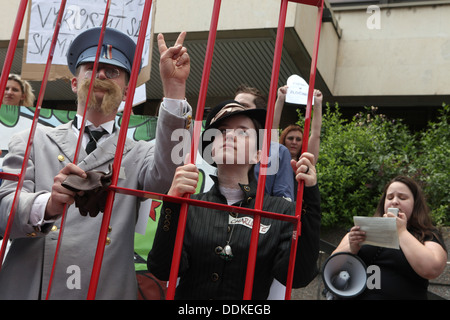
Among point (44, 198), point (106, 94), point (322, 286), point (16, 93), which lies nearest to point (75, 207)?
point (44, 198)

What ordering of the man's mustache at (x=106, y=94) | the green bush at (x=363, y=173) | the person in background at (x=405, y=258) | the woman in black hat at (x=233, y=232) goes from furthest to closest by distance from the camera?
the green bush at (x=363, y=173), the person in background at (x=405, y=258), the man's mustache at (x=106, y=94), the woman in black hat at (x=233, y=232)

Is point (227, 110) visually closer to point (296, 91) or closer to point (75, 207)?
point (75, 207)

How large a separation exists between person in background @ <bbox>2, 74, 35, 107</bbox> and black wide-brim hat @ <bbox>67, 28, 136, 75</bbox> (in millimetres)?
2040

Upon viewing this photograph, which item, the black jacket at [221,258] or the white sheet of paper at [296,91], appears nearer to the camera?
the black jacket at [221,258]

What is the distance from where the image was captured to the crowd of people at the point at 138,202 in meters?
1.66

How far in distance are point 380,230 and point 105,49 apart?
1424 millimetres

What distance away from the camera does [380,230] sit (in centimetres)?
247

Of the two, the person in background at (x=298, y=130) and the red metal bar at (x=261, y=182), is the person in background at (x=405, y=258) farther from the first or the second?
the red metal bar at (x=261, y=182)

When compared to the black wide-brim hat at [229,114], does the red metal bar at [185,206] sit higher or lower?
lower

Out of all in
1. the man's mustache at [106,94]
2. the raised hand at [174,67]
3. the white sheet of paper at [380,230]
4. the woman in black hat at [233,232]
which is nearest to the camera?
Answer: the raised hand at [174,67]

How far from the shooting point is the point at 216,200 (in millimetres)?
2199

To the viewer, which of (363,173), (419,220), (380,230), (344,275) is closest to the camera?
(380,230)

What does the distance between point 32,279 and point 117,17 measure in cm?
198

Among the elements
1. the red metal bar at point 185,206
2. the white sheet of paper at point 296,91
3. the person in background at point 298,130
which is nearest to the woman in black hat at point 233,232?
the red metal bar at point 185,206
